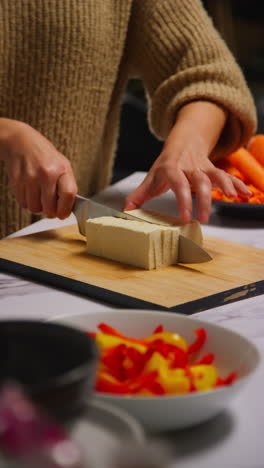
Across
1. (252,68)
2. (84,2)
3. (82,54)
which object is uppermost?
(84,2)

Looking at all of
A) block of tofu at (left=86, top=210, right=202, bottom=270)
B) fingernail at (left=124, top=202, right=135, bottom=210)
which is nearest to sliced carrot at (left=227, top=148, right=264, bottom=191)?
fingernail at (left=124, top=202, right=135, bottom=210)

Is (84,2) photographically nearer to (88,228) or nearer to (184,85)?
(184,85)

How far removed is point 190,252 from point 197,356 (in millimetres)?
528

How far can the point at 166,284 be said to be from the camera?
1.18 m

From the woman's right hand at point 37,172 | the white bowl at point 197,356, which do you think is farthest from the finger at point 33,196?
the white bowl at point 197,356

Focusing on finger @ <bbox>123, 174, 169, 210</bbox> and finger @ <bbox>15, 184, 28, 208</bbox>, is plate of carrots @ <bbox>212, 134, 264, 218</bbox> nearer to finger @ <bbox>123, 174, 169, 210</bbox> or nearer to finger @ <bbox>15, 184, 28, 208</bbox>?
finger @ <bbox>123, 174, 169, 210</bbox>

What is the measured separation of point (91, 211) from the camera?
56.4 inches

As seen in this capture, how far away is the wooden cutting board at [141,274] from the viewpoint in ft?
3.66

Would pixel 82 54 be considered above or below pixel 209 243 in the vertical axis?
above

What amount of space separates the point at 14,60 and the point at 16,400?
5.27 ft

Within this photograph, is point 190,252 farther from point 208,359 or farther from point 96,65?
point 96,65

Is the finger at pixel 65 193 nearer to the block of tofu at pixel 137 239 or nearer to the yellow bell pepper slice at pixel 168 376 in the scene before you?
the block of tofu at pixel 137 239

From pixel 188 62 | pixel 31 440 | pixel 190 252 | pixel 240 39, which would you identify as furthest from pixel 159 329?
pixel 240 39

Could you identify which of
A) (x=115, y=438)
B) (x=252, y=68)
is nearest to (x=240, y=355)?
(x=115, y=438)
